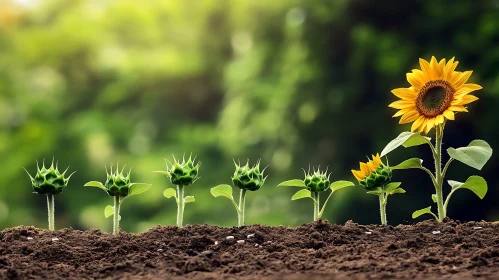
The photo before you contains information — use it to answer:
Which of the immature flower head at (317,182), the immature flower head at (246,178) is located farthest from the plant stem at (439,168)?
the immature flower head at (246,178)

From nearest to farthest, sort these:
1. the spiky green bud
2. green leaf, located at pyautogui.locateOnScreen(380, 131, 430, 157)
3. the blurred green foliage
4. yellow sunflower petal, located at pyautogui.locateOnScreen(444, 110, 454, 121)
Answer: yellow sunflower petal, located at pyautogui.locateOnScreen(444, 110, 454, 121)
green leaf, located at pyautogui.locateOnScreen(380, 131, 430, 157)
the spiky green bud
the blurred green foliage

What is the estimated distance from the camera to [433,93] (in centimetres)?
309

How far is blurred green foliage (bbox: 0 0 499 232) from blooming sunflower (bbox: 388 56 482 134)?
5.65 m

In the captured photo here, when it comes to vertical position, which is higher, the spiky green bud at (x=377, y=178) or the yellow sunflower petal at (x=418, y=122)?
the yellow sunflower petal at (x=418, y=122)

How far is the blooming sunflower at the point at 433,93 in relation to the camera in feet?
9.97

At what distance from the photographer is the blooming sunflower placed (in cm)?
304

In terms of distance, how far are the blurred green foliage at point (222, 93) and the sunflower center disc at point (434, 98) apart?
5663 mm

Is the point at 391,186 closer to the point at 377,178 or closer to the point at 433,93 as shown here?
the point at 377,178

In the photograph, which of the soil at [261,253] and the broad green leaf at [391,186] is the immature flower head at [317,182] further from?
the broad green leaf at [391,186]

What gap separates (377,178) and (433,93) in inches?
18.3

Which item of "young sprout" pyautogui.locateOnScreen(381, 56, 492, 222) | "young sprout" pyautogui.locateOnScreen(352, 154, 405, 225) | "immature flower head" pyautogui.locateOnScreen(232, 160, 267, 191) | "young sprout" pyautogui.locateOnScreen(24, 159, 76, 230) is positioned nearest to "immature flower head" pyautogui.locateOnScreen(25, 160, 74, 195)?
"young sprout" pyautogui.locateOnScreen(24, 159, 76, 230)

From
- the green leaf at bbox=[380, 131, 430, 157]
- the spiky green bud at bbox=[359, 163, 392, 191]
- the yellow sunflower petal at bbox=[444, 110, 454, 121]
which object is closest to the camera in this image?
the yellow sunflower petal at bbox=[444, 110, 454, 121]

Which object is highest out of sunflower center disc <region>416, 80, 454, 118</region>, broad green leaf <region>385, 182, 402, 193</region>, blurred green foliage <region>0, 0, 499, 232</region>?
blurred green foliage <region>0, 0, 499, 232</region>

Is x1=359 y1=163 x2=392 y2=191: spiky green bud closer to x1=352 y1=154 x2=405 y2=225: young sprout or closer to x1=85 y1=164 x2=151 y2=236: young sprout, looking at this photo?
x1=352 y1=154 x2=405 y2=225: young sprout
